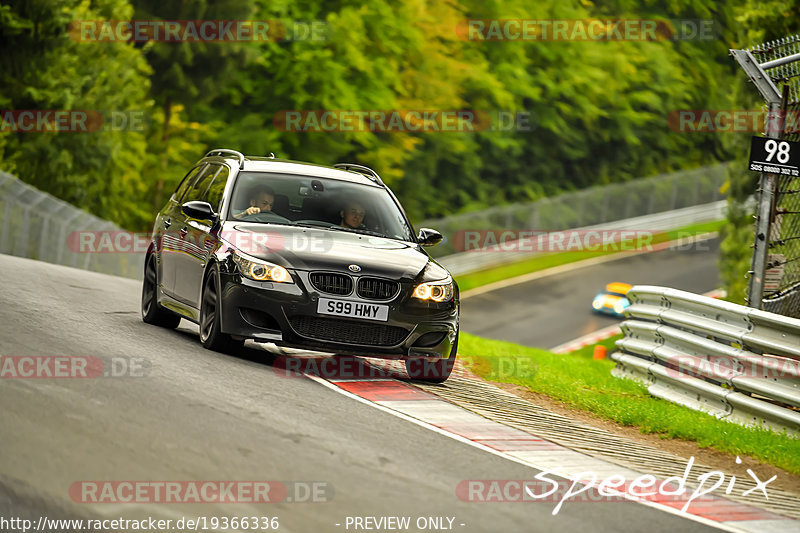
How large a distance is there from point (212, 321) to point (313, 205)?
1.57m

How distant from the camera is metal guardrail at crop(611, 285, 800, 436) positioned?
10.5 m

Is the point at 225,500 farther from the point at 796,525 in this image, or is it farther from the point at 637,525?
the point at 796,525

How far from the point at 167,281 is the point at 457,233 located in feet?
121

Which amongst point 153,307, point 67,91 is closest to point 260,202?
point 153,307

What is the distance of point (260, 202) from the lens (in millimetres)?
11445

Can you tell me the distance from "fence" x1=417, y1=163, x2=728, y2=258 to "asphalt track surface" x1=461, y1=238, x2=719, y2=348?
3.80 m

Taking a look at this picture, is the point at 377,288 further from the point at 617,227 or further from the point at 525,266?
the point at 617,227

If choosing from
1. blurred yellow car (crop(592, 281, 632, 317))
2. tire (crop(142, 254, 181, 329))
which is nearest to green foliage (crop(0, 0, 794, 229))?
blurred yellow car (crop(592, 281, 632, 317))

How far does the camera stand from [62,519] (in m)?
5.62

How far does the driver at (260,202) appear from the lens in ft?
37.2

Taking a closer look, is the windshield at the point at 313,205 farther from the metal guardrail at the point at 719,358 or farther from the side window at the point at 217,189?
the metal guardrail at the point at 719,358

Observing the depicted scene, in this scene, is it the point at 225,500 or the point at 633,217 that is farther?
the point at 633,217

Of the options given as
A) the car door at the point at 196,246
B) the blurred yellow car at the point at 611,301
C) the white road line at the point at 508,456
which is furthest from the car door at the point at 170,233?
the blurred yellow car at the point at 611,301

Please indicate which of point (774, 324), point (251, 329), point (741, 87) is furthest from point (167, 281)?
point (741, 87)
